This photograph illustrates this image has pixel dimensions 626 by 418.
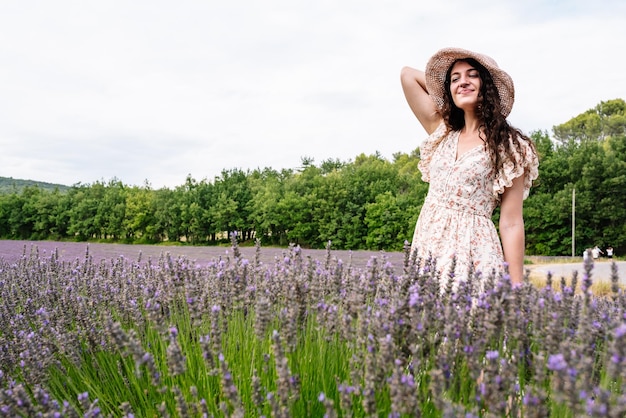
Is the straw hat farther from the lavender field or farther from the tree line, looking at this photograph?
the tree line

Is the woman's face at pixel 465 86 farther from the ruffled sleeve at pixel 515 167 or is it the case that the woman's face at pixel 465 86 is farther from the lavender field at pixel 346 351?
the lavender field at pixel 346 351

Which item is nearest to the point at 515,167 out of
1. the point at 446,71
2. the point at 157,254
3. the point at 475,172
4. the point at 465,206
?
the point at 475,172

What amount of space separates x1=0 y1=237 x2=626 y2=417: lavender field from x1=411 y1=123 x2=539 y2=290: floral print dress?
58 centimetres

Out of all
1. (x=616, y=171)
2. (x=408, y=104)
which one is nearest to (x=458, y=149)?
(x=408, y=104)

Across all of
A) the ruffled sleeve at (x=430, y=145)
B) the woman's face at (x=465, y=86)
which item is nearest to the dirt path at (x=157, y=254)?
the ruffled sleeve at (x=430, y=145)

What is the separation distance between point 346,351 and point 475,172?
1322mm

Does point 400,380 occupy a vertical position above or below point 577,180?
below

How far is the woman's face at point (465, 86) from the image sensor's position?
Answer: 9.39ft

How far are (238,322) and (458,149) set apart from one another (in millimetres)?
1557

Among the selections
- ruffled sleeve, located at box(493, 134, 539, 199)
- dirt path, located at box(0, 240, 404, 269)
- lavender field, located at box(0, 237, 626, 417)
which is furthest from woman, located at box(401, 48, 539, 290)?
dirt path, located at box(0, 240, 404, 269)

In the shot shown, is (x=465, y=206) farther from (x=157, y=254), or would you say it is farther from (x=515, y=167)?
(x=157, y=254)

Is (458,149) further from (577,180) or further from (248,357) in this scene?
(577,180)

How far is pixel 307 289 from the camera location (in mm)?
2074

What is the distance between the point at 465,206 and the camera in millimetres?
2793
